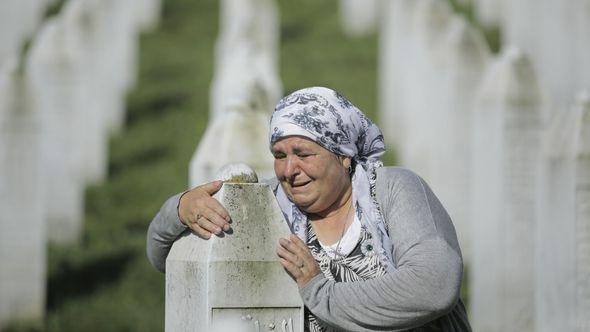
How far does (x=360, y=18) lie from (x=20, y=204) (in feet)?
56.4

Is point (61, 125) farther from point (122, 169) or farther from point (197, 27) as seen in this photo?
point (197, 27)

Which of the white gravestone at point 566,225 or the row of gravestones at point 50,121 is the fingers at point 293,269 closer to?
the white gravestone at point 566,225

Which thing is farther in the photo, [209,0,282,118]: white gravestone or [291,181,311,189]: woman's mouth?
[209,0,282,118]: white gravestone

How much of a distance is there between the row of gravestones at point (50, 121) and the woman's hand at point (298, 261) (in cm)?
865

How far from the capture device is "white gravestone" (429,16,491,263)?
52.2 feet

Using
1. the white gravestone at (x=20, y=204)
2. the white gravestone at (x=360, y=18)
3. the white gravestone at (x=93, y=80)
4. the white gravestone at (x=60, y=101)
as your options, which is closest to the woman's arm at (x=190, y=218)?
the white gravestone at (x=20, y=204)

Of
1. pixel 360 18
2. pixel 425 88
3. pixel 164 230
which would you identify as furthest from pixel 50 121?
pixel 164 230

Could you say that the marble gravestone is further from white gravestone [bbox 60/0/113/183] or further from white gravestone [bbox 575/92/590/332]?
white gravestone [bbox 60/0/113/183]

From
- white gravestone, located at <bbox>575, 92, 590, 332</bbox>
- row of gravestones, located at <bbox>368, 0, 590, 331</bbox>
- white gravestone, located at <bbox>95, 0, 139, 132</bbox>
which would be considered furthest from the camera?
white gravestone, located at <bbox>95, 0, 139, 132</bbox>

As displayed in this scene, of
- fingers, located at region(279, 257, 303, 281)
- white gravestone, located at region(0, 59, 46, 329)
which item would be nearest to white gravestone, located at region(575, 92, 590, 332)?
fingers, located at region(279, 257, 303, 281)

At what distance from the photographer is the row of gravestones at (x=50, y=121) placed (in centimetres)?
1357

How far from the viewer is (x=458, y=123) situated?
53.7 feet

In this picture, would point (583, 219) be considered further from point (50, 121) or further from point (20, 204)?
point (50, 121)

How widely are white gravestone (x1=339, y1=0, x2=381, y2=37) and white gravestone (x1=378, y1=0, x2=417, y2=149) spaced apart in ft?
18.0
